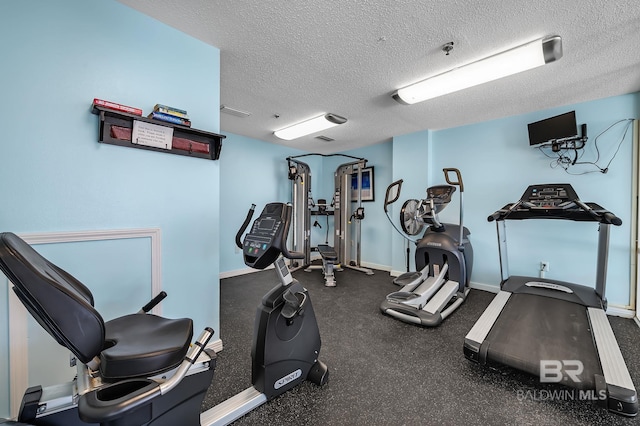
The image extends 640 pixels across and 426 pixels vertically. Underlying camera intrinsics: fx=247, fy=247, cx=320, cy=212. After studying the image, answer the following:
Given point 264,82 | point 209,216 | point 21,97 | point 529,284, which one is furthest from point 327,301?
point 21,97

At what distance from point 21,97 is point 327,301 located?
310 cm

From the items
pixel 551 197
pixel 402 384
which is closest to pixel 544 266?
pixel 551 197

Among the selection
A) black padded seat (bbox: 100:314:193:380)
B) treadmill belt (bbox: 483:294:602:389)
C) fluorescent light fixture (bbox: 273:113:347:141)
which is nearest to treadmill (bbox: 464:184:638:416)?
treadmill belt (bbox: 483:294:602:389)

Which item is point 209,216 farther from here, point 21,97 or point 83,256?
point 21,97

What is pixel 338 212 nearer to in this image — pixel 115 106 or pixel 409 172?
pixel 409 172

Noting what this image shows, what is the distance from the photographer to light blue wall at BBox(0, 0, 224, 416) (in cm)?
131

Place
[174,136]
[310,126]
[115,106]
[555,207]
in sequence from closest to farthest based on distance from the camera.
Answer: [115,106], [174,136], [555,207], [310,126]

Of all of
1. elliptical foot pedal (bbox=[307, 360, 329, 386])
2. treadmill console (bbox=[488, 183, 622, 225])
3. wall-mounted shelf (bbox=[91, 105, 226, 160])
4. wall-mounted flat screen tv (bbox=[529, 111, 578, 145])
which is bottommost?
elliptical foot pedal (bbox=[307, 360, 329, 386])

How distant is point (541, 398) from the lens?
157 centimetres

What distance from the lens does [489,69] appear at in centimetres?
216

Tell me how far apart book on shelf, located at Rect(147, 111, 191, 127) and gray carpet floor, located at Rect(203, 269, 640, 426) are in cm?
183

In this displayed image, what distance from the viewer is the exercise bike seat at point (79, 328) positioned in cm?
72

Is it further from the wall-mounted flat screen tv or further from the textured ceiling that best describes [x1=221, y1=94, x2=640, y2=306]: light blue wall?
the textured ceiling

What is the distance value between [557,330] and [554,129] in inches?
93.5
